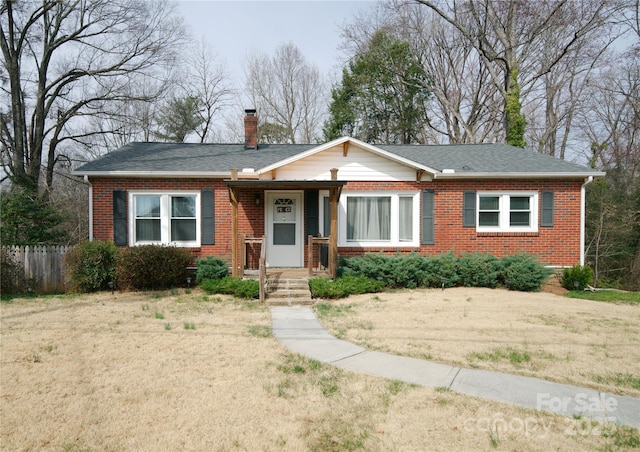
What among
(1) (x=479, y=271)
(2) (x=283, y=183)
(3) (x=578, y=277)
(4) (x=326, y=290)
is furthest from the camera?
(3) (x=578, y=277)

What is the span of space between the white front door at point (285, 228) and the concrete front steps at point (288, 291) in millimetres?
1658

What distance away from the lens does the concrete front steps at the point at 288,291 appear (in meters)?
9.51

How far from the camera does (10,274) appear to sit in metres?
10.9

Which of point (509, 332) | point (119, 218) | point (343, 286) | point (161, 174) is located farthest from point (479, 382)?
point (119, 218)

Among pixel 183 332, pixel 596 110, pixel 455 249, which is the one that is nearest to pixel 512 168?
pixel 455 249

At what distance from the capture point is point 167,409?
4047 millimetres

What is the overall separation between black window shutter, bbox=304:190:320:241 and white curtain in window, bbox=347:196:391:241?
3.31 ft

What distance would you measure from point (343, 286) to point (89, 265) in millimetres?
6770

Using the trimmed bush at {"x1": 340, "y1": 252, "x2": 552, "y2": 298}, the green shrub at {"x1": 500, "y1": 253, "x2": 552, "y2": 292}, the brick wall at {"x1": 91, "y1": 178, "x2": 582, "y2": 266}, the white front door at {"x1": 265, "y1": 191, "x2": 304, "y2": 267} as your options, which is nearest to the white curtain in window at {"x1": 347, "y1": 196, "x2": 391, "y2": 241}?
the brick wall at {"x1": 91, "y1": 178, "x2": 582, "y2": 266}

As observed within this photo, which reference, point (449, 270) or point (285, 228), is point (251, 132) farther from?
point (449, 270)

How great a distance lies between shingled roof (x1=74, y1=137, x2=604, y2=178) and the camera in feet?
40.2

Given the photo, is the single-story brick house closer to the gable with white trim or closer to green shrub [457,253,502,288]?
the gable with white trim

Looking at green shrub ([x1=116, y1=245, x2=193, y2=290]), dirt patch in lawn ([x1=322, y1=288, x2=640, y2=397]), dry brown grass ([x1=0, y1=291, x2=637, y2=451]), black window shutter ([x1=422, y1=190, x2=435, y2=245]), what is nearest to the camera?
dry brown grass ([x1=0, y1=291, x2=637, y2=451])

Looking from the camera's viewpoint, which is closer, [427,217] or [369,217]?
[427,217]
